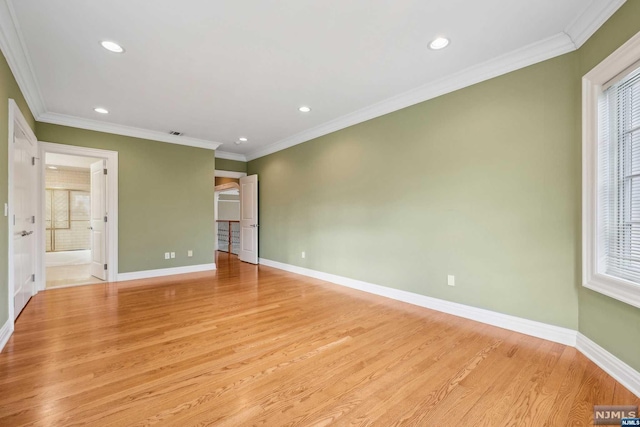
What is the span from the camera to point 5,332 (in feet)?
8.10

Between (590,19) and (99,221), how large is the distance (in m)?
6.75

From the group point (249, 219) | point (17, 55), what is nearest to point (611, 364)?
point (17, 55)

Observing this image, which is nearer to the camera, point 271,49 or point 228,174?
point 271,49

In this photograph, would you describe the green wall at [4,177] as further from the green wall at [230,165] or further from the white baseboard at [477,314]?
the green wall at [230,165]

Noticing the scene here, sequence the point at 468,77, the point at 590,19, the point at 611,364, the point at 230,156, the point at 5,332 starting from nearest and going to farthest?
the point at 611,364, the point at 590,19, the point at 5,332, the point at 468,77, the point at 230,156

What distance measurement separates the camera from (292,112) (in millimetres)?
4180

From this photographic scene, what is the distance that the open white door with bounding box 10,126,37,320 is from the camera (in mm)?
2980

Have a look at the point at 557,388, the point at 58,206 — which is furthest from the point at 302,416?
the point at 58,206

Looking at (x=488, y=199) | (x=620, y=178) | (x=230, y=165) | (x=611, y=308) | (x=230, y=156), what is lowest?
(x=611, y=308)

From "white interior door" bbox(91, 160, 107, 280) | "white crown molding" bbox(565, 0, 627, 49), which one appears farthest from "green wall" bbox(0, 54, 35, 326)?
"white crown molding" bbox(565, 0, 627, 49)

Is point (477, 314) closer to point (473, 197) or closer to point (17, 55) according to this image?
point (473, 197)

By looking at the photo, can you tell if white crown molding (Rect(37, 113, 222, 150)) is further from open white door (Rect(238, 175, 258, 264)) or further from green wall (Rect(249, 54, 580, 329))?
green wall (Rect(249, 54, 580, 329))

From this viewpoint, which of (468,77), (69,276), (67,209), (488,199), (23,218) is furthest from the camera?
(67,209)

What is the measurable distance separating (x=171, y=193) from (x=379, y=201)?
13.0 feet
